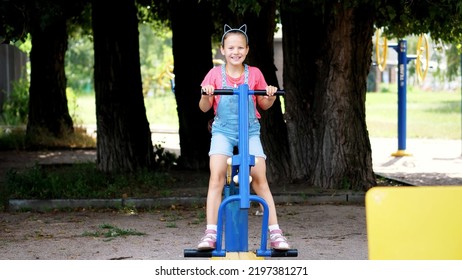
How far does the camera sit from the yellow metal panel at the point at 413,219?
541 centimetres

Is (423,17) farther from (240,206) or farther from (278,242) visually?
(240,206)

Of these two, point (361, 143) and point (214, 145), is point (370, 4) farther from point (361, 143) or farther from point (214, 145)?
point (214, 145)

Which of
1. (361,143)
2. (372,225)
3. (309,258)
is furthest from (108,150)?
(372,225)

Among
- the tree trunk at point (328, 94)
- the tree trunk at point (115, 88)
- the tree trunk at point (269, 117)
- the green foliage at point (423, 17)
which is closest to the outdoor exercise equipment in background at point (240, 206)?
the green foliage at point (423, 17)

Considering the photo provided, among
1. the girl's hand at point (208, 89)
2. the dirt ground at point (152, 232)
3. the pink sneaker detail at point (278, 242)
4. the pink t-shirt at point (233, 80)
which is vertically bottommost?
the dirt ground at point (152, 232)

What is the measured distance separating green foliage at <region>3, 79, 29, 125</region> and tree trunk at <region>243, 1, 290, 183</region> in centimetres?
1468

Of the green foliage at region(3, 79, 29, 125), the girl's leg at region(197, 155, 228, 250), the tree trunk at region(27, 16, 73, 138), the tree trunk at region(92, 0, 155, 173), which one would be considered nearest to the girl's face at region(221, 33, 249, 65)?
the girl's leg at region(197, 155, 228, 250)

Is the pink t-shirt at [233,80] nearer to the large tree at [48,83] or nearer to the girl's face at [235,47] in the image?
the girl's face at [235,47]

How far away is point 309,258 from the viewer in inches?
328

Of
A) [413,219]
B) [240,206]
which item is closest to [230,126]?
[240,206]

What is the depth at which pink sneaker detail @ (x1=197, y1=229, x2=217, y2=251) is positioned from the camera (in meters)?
6.52

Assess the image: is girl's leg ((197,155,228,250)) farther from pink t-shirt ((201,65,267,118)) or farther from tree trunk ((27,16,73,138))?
tree trunk ((27,16,73,138))

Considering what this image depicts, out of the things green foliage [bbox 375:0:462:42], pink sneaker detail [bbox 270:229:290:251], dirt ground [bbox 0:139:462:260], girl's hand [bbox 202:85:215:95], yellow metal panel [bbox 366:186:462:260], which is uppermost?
green foliage [bbox 375:0:462:42]

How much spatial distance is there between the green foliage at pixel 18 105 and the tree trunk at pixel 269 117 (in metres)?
14.7
